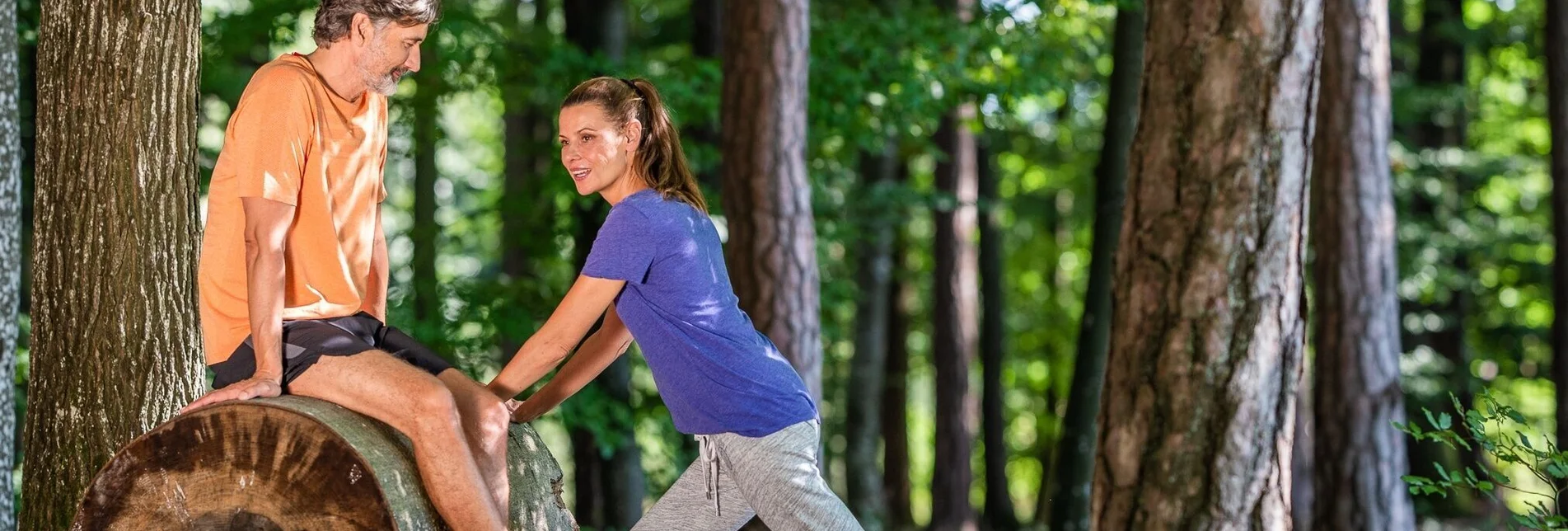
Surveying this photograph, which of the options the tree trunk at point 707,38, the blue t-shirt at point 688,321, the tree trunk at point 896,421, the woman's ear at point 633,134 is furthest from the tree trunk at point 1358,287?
the tree trunk at point 896,421

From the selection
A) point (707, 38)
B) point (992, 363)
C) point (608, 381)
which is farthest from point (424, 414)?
point (992, 363)

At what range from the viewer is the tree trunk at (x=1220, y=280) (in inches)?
179

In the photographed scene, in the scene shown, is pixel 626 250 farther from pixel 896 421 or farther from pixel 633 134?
pixel 896 421

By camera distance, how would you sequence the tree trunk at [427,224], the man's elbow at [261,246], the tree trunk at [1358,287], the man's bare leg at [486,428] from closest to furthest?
1. the man's elbow at [261,246]
2. the man's bare leg at [486,428]
3. the tree trunk at [1358,287]
4. the tree trunk at [427,224]

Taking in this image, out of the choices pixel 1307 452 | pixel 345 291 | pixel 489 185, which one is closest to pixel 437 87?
pixel 345 291

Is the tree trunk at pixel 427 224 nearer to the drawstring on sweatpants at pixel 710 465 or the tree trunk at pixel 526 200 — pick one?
the tree trunk at pixel 526 200

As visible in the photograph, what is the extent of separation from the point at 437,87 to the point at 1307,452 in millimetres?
8791

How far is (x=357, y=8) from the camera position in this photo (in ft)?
12.6

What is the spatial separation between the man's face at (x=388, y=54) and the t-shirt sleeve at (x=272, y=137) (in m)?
0.20

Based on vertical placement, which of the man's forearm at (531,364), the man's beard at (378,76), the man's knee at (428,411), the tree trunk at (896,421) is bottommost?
the tree trunk at (896,421)

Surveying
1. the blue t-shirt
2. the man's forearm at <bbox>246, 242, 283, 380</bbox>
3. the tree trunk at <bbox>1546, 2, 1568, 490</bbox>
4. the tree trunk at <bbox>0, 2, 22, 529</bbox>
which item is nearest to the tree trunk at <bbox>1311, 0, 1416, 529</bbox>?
the tree trunk at <bbox>1546, 2, 1568, 490</bbox>

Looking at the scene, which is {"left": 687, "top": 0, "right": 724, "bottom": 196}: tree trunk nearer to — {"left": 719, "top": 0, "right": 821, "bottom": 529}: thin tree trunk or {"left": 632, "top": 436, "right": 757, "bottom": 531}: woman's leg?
{"left": 719, "top": 0, "right": 821, "bottom": 529}: thin tree trunk

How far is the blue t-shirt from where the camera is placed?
3.70 m

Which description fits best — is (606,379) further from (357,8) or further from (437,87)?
(357,8)
